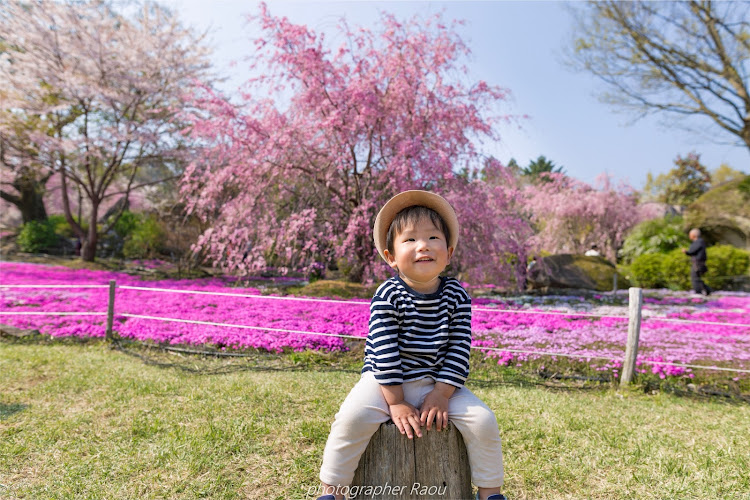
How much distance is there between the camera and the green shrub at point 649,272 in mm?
15995

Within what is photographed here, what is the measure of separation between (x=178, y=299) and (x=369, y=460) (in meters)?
8.57

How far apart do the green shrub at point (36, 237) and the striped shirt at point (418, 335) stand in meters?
22.2

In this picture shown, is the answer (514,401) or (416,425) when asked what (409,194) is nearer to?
(416,425)

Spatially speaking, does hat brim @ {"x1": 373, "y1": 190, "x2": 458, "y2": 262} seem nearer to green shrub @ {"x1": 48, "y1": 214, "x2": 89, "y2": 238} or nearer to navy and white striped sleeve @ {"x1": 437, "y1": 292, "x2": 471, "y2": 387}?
navy and white striped sleeve @ {"x1": 437, "y1": 292, "x2": 471, "y2": 387}

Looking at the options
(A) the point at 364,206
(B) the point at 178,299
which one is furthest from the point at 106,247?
(A) the point at 364,206

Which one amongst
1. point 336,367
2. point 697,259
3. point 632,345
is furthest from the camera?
point 697,259

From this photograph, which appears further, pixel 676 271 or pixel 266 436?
pixel 676 271

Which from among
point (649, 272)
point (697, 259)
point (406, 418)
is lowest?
point (406, 418)

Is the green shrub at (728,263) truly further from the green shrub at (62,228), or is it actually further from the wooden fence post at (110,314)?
the green shrub at (62,228)

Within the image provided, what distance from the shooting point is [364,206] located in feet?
29.0

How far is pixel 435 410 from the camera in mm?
1887

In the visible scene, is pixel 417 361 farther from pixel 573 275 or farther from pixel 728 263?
pixel 728 263

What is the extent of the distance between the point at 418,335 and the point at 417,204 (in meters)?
0.61

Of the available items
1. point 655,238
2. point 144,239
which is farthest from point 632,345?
point 144,239
